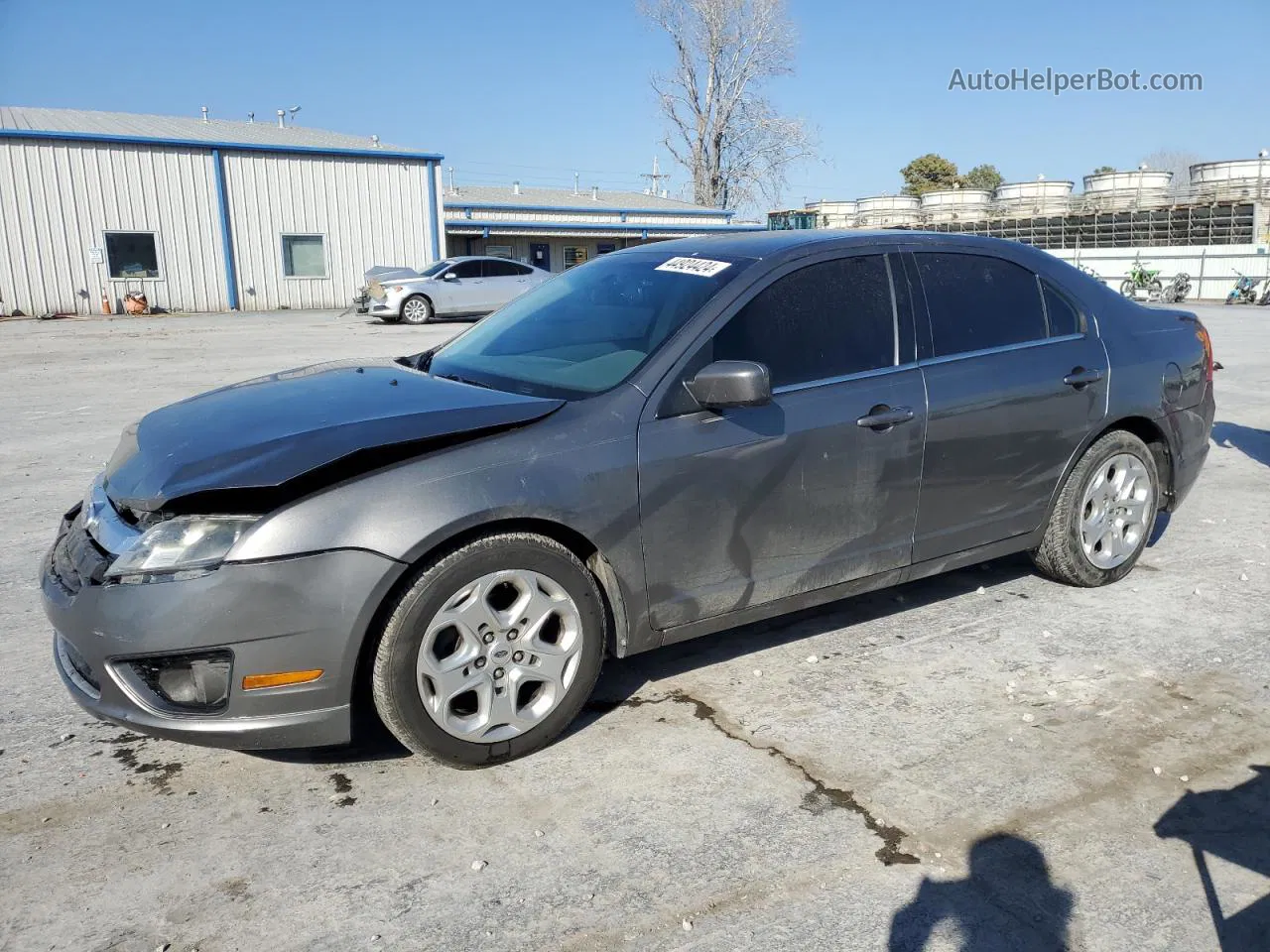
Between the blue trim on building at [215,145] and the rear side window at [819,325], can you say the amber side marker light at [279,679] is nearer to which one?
the rear side window at [819,325]

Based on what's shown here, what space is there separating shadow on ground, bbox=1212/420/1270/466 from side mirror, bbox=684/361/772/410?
19.5 ft

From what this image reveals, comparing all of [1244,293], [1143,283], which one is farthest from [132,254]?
[1244,293]

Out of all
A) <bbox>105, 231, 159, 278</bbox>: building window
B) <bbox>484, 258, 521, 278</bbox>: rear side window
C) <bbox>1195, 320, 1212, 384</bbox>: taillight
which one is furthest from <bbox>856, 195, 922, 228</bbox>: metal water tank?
<bbox>1195, 320, 1212, 384</bbox>: taillight

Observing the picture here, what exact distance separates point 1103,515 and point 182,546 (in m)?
3.93

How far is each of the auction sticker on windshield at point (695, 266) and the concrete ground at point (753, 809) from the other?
153 centimetres

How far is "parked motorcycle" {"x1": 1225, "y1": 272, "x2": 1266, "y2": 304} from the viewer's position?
2934cm

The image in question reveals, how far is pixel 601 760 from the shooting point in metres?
3.18

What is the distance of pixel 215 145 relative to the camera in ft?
84.7

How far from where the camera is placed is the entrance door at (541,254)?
37.5m

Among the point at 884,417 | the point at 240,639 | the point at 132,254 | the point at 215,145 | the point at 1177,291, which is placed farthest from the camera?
the point at 1177,291

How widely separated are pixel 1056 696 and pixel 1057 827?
3.03 feet

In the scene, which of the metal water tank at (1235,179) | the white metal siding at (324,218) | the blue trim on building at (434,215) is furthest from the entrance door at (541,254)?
the metal water tank at (1235,179)

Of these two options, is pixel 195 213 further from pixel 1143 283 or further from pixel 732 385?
pixel 1143 283

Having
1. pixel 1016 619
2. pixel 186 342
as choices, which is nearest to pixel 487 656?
pixel 1016 619
